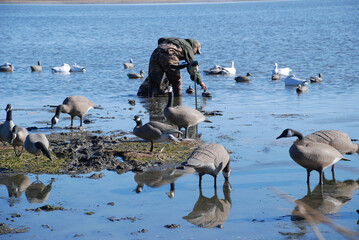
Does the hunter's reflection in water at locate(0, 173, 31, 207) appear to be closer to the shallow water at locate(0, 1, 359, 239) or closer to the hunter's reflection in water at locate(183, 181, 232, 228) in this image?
the shallow water at locate(0, 1, 359, 239)

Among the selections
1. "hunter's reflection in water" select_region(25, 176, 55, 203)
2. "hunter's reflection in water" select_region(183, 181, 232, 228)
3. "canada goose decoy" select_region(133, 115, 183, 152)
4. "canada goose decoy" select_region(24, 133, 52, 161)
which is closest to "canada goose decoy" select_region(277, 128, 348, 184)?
"hunter's reflection in water" select_region(183, 181, 232, 228)

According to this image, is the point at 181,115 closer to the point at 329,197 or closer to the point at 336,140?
the point at 336,140

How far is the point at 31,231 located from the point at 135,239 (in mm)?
1447

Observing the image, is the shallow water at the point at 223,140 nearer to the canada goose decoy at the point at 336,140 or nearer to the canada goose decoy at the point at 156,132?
the canada goose decoy at the point at 336,140

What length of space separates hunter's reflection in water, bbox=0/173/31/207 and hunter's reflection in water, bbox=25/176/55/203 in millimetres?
115

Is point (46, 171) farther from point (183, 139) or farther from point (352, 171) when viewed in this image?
point (352, 171)

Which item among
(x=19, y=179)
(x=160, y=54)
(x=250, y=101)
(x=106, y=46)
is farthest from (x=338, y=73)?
(x=106, y=46)

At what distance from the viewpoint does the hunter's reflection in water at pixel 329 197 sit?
843 centimetres

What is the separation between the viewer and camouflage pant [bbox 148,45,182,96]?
17.5 meters

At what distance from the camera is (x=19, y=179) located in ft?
32.2

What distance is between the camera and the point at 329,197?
906 cm

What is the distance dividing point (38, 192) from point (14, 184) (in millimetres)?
661

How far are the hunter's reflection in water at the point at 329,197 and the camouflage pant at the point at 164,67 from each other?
867cm

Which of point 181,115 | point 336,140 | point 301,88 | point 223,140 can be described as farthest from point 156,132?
point 301,88
